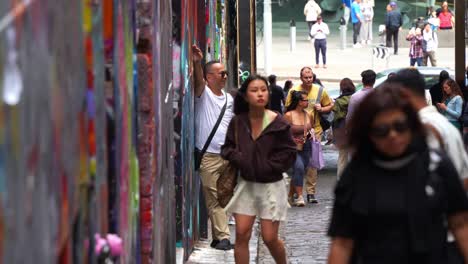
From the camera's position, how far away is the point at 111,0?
5902 mm

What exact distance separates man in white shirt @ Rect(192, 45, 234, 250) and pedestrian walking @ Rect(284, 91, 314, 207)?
A: 3.68 m

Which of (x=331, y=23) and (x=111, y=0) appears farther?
(x=331, y=23)

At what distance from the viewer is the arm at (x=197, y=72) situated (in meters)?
11.6

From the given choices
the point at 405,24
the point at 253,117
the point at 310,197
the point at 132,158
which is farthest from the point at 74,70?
the point at 405,24

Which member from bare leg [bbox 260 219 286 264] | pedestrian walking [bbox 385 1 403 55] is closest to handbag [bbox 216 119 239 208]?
bare leg [bbox 260 219 286 264]

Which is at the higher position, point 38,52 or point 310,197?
point 38,52

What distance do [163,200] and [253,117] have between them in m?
1.36

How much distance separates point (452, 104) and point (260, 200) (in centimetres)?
695

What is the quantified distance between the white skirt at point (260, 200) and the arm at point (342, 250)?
3.87 m

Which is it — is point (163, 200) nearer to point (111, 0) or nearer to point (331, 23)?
point (111, 0)

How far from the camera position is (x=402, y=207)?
17.1 ft

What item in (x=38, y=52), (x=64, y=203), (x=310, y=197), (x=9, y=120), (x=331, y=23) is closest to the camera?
(x=9, y=120)

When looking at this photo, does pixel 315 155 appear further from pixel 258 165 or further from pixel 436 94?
pixel 258 165

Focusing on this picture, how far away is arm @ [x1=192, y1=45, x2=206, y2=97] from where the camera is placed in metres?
11.6
